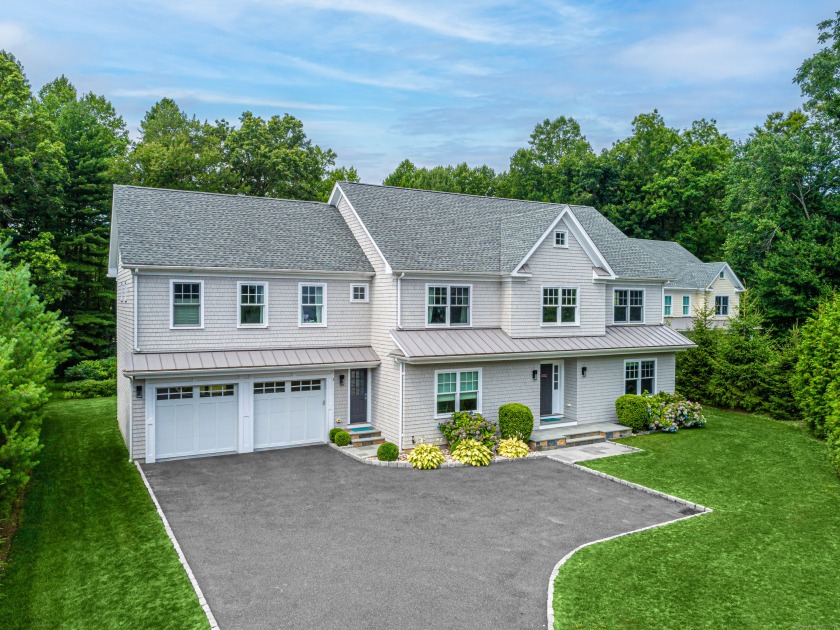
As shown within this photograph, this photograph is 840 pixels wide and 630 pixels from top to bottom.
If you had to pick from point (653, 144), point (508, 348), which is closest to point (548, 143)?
point (653, 144)

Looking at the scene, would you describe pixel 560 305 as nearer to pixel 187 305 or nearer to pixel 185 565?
pixel 187 305

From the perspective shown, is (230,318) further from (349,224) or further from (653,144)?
(653,144)

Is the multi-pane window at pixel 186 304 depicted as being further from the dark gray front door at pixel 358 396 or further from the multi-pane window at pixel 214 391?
the dark gray front door at pixel 358 396

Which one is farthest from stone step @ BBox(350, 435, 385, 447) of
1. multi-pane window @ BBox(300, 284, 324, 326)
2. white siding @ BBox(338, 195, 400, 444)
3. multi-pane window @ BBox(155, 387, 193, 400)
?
multi-pane window @ BBox(155, 387, 193, 400)

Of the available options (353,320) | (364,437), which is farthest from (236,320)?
(364,437)

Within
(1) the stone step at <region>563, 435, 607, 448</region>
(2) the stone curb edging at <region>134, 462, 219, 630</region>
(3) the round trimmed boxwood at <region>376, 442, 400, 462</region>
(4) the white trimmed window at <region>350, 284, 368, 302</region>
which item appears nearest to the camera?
(2) the stone curb edging at <region>134, 462, 219, 630</region>

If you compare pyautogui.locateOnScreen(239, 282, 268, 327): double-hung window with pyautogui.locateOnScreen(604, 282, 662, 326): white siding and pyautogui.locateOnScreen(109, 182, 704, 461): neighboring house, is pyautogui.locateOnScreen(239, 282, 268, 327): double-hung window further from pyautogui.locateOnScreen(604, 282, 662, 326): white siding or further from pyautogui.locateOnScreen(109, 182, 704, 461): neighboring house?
pyautogui.locateOnScreen(604, 282, 662, 326): white siding
